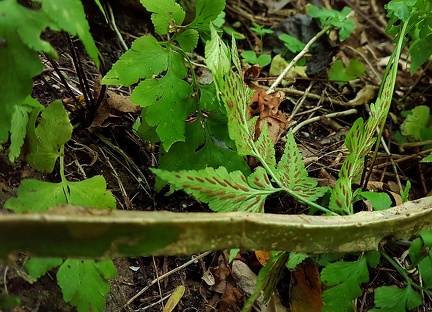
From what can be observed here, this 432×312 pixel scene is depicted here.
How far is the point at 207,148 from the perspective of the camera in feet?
5.57

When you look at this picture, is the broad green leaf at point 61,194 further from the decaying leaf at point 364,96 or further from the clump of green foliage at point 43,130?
the decaying leaf at point 364,96

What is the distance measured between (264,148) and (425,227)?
0.62 metres

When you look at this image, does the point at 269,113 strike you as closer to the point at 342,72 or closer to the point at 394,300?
the point at 342,72

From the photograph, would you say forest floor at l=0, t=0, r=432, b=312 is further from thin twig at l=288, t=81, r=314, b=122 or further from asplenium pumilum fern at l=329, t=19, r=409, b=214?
asplenium pumilum fern at l=329, t=19, r=409, b=214

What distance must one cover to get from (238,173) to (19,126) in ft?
2.29

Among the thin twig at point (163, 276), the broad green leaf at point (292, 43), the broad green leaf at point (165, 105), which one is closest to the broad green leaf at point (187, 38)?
the broad green leaf at point (165, 105)

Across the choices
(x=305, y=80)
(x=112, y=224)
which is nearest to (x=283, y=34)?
(x=305, y=80)

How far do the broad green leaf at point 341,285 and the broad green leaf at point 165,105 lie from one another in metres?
0.65

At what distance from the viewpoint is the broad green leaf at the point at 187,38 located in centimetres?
170

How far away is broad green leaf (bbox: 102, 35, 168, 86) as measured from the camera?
5.25 ft

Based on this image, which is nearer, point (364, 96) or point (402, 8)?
point (402, 8)

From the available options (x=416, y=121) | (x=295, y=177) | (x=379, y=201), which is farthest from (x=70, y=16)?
(x=416, y=121)

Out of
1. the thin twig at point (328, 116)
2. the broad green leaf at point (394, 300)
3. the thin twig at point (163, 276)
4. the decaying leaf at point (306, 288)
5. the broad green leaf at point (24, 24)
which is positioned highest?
the broad green leaf at point (24, 24)

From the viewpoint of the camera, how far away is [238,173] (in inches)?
58.4
